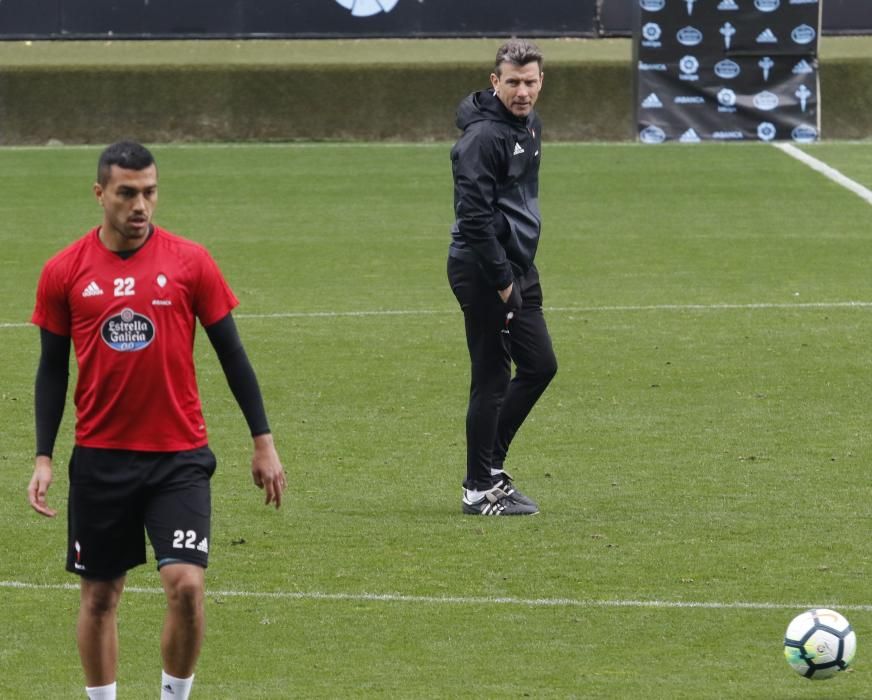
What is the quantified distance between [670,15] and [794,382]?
16.8 m

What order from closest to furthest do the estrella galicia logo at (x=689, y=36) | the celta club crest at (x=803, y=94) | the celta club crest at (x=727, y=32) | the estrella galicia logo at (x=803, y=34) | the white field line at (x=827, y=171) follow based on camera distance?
the white field line at (x=827, y=171), the celta club crest at (x=727, y=32), the estrella galicia logo at (x=689, y=36), the estrella galicia logo at (x=803, y=34), the celta club crest at (x=803, y=94)

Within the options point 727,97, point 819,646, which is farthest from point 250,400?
point 727,97

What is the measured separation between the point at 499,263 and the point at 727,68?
68.0ft

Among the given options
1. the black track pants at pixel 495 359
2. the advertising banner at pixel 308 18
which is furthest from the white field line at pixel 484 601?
the advertising banner at pixel 308 18

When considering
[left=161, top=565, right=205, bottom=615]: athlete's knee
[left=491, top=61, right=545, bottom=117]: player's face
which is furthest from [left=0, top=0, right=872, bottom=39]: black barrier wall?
[left=161, top=565, right=205, bottom=615]: athlete's knee

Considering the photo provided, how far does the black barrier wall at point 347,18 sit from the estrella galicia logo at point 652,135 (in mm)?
2059

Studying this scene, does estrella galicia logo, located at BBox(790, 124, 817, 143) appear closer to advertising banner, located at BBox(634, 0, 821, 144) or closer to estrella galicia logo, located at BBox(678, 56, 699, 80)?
advertising banner, located at BBox(634, 0, 821, 144)

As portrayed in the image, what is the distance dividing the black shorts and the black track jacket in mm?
2858

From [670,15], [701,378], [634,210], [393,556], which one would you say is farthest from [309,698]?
[670,15]

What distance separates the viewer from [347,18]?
30.8 meters

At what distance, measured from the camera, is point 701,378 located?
12.9 m

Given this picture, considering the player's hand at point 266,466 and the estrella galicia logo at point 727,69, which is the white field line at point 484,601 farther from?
the estrella galicia logo at point 727,69

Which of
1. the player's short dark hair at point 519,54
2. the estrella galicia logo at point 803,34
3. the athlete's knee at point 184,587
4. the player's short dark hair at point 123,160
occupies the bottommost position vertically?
the estrella galicia logo at point 803,34

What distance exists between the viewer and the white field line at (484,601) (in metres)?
7.61
